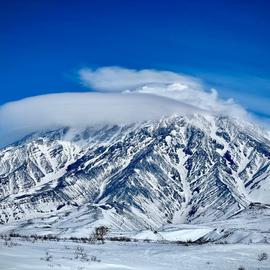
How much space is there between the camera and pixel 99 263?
5450 centimetres

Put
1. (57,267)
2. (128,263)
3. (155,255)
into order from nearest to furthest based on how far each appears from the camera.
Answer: (57,267), (128,263), (155,255)

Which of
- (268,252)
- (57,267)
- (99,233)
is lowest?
(57,267)

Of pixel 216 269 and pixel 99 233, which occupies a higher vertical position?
pixel 99 233

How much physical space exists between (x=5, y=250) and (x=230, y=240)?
400 feet

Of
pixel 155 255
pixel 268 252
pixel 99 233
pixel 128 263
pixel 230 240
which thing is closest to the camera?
pixel 128 263

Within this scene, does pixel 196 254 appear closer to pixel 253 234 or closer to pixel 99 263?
pixel 99 263

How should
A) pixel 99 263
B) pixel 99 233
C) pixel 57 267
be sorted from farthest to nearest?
pixel 99 233 → pixel 99 263 → pixel 57 267

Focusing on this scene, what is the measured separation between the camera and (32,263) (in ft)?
160

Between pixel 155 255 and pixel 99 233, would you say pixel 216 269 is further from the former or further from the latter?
pixel 99 233

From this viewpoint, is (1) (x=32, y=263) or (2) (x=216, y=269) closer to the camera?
(1) (x=32, y=263)

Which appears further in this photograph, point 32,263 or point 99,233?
point 99,233

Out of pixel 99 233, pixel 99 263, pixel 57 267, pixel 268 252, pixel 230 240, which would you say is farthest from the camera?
pixel 230 240

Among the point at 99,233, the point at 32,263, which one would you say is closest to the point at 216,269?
the point at 32,263

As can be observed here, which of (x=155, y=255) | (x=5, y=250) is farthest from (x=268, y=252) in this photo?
(x=5, y=250)
